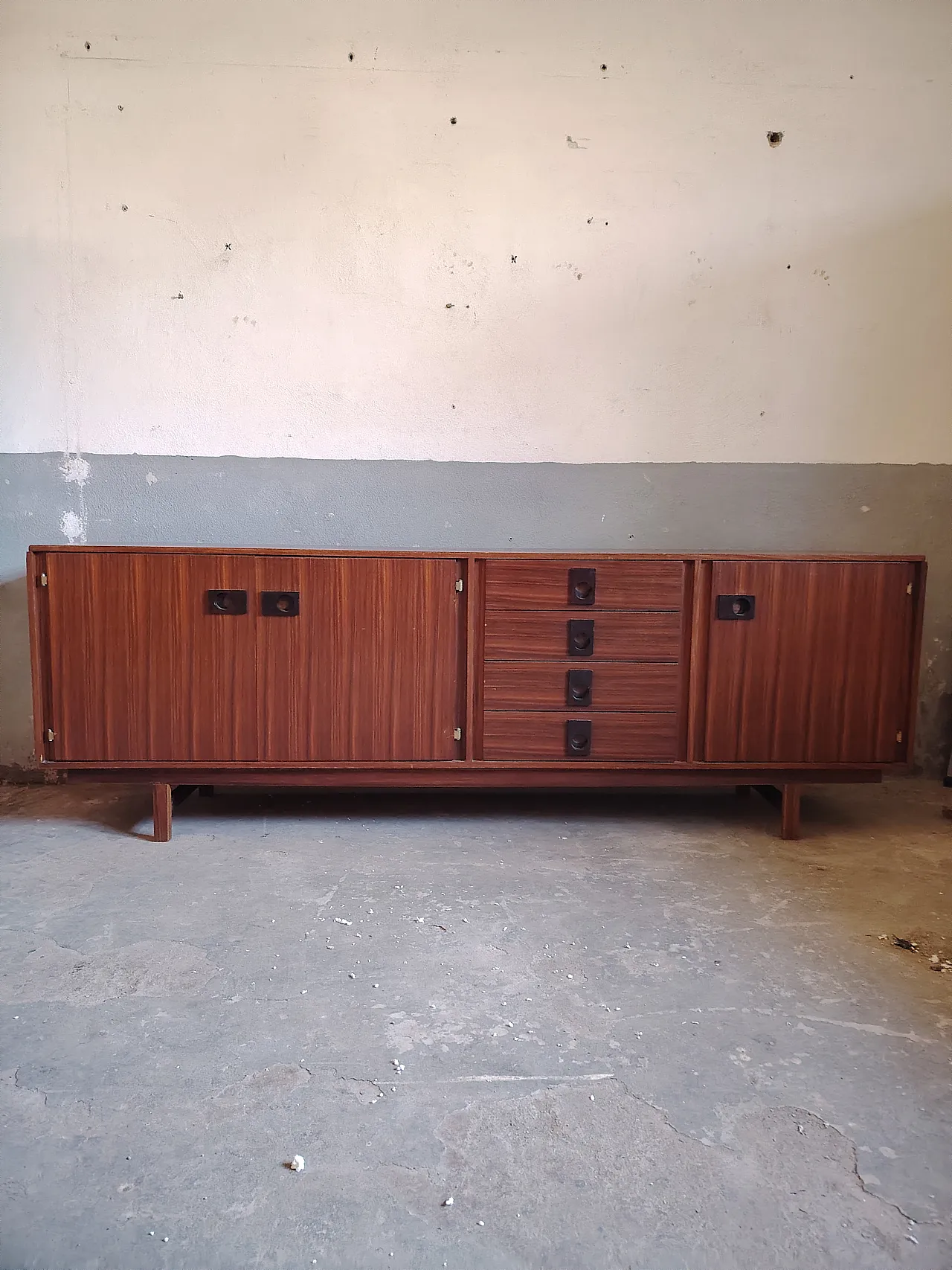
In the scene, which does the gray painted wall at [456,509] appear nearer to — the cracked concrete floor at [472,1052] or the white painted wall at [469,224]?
the white painted wall at [469,224]

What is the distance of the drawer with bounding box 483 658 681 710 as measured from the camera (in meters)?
2.37

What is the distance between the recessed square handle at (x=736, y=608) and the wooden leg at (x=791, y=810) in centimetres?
50

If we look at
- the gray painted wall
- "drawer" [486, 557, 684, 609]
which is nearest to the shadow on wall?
the gray painted wall

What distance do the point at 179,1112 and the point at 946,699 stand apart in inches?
106

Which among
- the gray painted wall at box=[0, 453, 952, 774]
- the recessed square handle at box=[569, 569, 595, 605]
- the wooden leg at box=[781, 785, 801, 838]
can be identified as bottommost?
the wooden leg at box=[781, 785, 801, 838]

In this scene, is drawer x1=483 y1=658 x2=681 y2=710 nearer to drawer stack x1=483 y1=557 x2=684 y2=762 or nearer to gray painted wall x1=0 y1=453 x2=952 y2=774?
drawer stack x1=483 y1=557 x2=684 y2=762

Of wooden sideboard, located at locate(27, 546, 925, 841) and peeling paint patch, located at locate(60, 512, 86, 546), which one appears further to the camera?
peeling paint patch, located at locate(60, 512, 86, 546)

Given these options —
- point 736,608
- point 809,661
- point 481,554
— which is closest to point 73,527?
point 481,554

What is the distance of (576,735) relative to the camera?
238cm

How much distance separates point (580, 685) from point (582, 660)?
7cm

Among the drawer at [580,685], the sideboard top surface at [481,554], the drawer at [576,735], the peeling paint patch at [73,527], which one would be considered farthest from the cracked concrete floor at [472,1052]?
the peeling paint patch at [73,527]

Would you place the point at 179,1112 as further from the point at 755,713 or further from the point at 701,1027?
the point at 755,713

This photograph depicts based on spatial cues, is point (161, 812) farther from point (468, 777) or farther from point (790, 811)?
point (790, 811)

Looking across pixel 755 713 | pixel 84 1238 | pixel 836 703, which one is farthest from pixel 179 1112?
pixel 836 703
